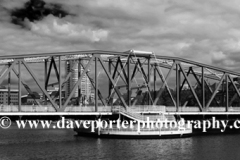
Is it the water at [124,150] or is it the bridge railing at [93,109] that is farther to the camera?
the bridge railing at [93,109]

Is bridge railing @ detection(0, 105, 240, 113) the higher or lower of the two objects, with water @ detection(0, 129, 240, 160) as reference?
higher

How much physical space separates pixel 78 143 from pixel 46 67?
1844 centimetres

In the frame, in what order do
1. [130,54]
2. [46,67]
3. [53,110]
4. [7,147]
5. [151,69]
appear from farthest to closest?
1. [151,69]
2. [130,54]
3. [46,67]
4. [53,110]
5. [7,147]

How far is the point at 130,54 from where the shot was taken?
285 ft

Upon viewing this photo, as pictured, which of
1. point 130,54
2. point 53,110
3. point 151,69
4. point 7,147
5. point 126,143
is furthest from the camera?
point 151,69

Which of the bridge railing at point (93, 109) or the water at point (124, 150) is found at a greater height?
the bridge railing at point (93, 109)

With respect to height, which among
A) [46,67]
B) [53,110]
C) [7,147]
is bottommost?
[7,147]

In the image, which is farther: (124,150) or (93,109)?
(93,109)

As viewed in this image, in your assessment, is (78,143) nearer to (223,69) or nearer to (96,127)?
(96,127)

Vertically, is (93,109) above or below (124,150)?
above

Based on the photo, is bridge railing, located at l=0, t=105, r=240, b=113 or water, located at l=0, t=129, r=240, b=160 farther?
bridge railing, located at l=0, t=105, r=240, b=113

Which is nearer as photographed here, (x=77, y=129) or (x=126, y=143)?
(x=126, y=143)

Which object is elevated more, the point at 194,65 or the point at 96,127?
the point at 194,65

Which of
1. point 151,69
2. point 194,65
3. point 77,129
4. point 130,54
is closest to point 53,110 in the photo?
point 77,129
